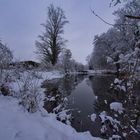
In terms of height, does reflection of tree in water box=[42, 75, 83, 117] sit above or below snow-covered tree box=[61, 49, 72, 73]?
below

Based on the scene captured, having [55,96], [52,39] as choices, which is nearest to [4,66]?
[55,96]

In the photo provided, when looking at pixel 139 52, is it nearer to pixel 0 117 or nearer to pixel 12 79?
pixel 0 117

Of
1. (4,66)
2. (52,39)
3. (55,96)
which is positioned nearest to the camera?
(4,66)

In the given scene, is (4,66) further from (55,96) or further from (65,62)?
(65,62)

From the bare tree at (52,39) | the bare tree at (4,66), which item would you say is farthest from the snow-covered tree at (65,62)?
the bare tree at (4,66)

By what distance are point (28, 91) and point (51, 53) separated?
1998cm

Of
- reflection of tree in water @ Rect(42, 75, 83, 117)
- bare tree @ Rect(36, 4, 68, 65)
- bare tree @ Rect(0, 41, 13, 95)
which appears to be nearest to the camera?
bare tree @ Rect(0, 41, 13, 95)

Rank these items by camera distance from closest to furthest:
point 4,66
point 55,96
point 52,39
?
1. point 4,66
2. point 55,96
3. point 52,39

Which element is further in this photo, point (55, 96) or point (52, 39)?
point (52, 39)

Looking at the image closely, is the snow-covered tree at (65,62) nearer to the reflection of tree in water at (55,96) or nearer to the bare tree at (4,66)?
the reflection of tree in water at (55,96)

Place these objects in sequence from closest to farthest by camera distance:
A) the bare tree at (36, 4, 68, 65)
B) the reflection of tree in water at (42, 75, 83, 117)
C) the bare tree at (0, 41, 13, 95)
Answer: the bare tree at (0, 41, 13, 95) → the reflection of tree in water at (42, 75, 83, 117) → the bare tree at (36, 4, 68, 65)

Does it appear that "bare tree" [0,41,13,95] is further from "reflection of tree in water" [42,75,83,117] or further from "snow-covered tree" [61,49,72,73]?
"snow-covered tree" [61,49,72,73]

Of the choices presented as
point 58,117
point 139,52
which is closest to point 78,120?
point 58,117

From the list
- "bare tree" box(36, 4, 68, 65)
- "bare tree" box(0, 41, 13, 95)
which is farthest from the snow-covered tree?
"bare tree" box(0, 41, 13, 95)
